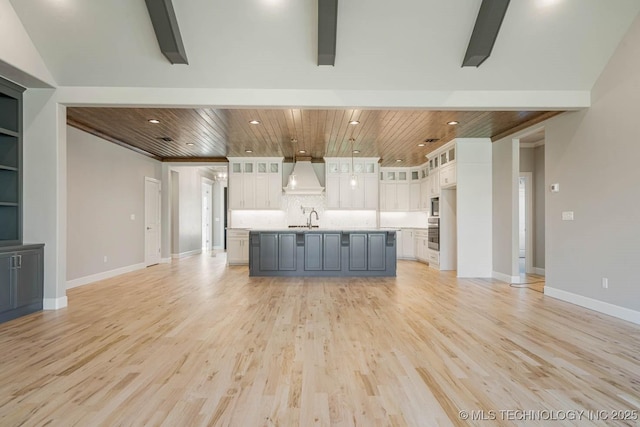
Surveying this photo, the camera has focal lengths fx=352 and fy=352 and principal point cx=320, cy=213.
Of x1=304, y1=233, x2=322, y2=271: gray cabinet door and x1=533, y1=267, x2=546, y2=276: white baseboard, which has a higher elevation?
x1=304, y1=233, x2=322, y2=271: gray cabinet door

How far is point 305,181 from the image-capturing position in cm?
894

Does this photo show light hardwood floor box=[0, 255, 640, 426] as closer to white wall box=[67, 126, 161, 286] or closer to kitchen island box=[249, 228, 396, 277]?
white wall box=[67, 126, 161, 286]

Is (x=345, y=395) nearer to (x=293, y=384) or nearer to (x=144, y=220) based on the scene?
(x=293, y=384)

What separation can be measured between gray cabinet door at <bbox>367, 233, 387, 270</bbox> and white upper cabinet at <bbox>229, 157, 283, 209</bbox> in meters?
3.05

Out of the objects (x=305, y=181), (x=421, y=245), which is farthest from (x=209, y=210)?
(x=421, y=245)

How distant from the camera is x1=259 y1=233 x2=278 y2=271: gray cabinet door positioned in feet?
23.0

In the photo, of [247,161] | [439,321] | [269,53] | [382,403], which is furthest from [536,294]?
[247,161]

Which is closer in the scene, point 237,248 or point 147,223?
point 147,223

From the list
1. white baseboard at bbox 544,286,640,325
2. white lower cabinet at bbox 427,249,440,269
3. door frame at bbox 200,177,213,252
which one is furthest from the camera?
door frame at bbox 200,177,213,252

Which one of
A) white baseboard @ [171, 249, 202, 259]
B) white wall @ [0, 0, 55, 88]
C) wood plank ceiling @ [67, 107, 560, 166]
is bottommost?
white baseboard @ [171, 249, 202, 259]

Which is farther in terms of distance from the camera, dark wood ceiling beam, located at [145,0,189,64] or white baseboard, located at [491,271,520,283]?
white baseboard, located at [491,271,520,283]

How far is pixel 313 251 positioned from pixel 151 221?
4.33 m

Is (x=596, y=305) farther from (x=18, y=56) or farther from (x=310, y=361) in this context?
(x=18, y=56)

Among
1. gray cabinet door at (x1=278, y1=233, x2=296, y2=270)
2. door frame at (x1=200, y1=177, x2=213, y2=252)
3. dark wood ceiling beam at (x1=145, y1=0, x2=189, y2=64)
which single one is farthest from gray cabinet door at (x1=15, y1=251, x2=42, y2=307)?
door frame at (x1=200, y1=177, x2=213, y2=252)
